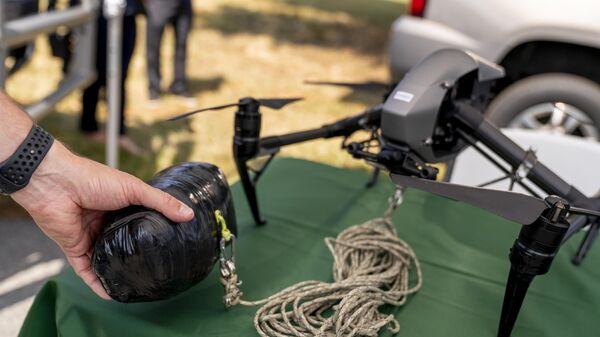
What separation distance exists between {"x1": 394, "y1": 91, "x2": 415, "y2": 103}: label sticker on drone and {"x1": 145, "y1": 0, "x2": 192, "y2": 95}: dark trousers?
2.80 meters

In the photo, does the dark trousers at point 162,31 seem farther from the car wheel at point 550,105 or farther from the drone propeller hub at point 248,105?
the drone propeller hub at point 248,105

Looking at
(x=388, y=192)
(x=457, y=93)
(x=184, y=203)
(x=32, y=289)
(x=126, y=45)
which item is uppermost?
(x=457, y=93)

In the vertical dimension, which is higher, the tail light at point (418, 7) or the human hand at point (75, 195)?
the human hand at point (75, 195)

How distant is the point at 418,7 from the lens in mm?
2777

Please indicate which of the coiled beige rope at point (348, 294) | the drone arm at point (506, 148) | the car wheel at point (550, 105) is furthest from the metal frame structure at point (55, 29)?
the car wheel at point (550, 105)

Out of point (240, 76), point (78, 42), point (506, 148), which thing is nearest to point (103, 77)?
point (78, 42)

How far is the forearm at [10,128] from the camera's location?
0.78 meters

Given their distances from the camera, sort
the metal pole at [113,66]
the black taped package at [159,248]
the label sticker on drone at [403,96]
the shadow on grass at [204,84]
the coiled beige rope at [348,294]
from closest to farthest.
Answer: the black taped package at [159,248]
the coiled beige rope at [348,294]
the label sticker on drone at [403,96]
the metal pole at [113,66]
the shadow on grass at [204,84]

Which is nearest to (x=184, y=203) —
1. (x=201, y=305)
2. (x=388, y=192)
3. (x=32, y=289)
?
(x=201, y=305)

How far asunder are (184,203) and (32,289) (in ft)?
4.10

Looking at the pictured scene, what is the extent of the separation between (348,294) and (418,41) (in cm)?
203

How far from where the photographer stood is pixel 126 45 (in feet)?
9.43

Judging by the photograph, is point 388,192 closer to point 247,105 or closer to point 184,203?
point 247,105

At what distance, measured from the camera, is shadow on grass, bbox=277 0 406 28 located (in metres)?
8.40
